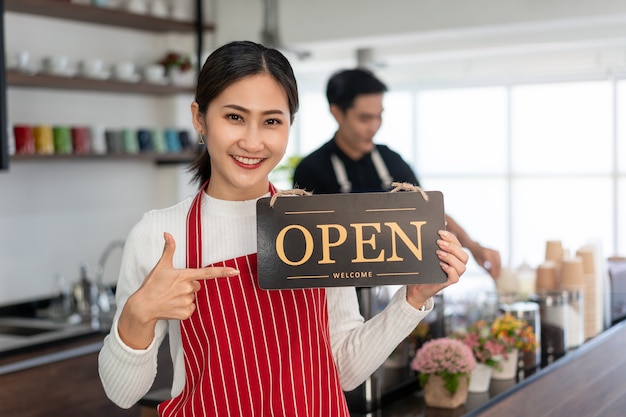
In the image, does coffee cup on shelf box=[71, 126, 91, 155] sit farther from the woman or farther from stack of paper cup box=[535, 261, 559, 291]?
the woman

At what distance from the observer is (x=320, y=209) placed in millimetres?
1521

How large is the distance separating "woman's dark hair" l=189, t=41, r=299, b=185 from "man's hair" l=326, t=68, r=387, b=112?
1.93m

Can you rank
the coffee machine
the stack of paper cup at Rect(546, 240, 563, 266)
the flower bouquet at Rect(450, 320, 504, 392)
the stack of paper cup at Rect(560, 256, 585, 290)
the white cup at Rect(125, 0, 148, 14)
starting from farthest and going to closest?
the white cup at Rect(125, 0, 148, 14) → the stack of paper cup at Rect(546, 240, 563, 266) → the stack of paper cup at Rect(560, 256, 585, 290) → the flower bouquet at Rect(450, 320, 504, 392) → the coffee machine

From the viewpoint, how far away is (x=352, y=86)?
138 inches

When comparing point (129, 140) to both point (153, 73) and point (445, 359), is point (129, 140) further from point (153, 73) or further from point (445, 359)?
point (445, 359)

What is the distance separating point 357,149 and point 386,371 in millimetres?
1271

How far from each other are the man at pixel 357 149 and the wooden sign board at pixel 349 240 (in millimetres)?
1880

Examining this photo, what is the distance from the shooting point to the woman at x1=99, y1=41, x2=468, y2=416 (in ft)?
4.92

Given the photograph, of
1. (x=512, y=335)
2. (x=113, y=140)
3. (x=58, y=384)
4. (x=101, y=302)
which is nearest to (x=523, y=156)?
(x=113, y=140)

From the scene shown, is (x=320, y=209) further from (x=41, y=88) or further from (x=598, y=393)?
(x=41, y=88)

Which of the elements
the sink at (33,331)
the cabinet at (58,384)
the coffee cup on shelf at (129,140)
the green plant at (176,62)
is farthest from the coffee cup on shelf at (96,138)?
the cabinet at (58,384)

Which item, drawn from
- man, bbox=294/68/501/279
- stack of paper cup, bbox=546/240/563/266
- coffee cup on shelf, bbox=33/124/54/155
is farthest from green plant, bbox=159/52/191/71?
stack of paper cup, bbox=546/240/563/266

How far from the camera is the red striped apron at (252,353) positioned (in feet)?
4.96

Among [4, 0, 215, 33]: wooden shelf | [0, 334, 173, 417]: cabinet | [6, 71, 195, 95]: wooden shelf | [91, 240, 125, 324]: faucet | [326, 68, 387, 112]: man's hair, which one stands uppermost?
[4, 0, 215, 33]: wooden shelf
